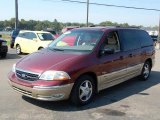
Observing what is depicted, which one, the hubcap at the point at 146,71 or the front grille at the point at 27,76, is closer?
the front grille at the point at 27,76

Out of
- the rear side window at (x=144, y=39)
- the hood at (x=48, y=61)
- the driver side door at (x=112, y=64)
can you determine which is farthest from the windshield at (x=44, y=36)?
the hood at (x=48, y=61)

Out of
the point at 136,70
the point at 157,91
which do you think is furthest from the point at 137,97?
the point at 136,70

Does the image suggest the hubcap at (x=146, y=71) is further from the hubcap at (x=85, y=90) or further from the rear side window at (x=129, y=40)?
the hubcap at (x=85, y=90)

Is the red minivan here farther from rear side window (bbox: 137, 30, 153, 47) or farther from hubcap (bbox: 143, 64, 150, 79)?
hubcap (bbox: 143, 64, 150, 79)

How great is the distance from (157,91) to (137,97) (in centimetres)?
99

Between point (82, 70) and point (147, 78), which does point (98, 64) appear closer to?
point (82, 70)

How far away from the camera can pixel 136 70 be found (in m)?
8.28

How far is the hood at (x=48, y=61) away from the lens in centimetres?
573

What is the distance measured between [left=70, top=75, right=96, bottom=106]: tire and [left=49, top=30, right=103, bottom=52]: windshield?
0.76 meters

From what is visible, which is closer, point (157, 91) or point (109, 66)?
point (109, 66)

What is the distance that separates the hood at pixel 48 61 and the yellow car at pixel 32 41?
368 inches

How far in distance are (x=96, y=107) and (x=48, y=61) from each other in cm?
140

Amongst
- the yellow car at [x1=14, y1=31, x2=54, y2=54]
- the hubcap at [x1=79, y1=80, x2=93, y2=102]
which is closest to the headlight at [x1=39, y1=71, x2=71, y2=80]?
the hubcap at [x1=79, y1=80, x2=93, y2=102]

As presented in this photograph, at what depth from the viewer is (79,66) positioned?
588 cm
